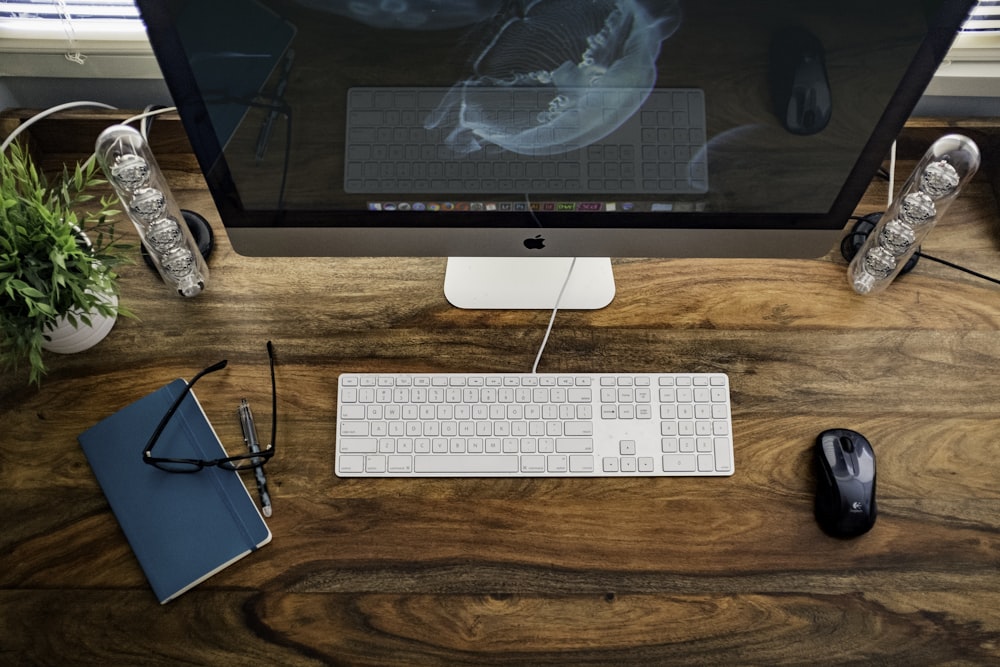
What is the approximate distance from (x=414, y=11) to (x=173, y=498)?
614mm

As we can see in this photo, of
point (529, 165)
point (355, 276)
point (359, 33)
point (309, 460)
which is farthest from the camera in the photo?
point (355, 276)

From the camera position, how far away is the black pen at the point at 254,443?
0.97m

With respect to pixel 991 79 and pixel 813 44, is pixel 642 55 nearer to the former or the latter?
pixel 813 44

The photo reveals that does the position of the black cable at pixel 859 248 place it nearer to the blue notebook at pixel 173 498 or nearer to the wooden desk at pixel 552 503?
the wooden desk at pixel 552 503

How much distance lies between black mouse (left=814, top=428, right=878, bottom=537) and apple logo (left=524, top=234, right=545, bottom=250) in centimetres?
41

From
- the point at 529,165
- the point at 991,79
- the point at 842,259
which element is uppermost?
the point at 529,165

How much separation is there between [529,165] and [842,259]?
1.67 feet

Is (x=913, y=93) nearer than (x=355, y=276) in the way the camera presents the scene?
Yes

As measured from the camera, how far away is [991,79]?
1.20 metres

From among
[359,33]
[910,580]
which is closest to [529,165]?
[359,33]

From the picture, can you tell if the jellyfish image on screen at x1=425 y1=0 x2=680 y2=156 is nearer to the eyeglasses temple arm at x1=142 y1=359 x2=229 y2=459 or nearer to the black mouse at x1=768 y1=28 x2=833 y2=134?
the black mouse at x1=768 y1=28 x2=833 y2=134

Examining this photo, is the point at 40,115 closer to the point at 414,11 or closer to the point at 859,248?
the point at 414,11

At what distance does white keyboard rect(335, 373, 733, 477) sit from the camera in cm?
98

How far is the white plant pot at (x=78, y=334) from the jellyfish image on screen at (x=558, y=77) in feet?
1.72
